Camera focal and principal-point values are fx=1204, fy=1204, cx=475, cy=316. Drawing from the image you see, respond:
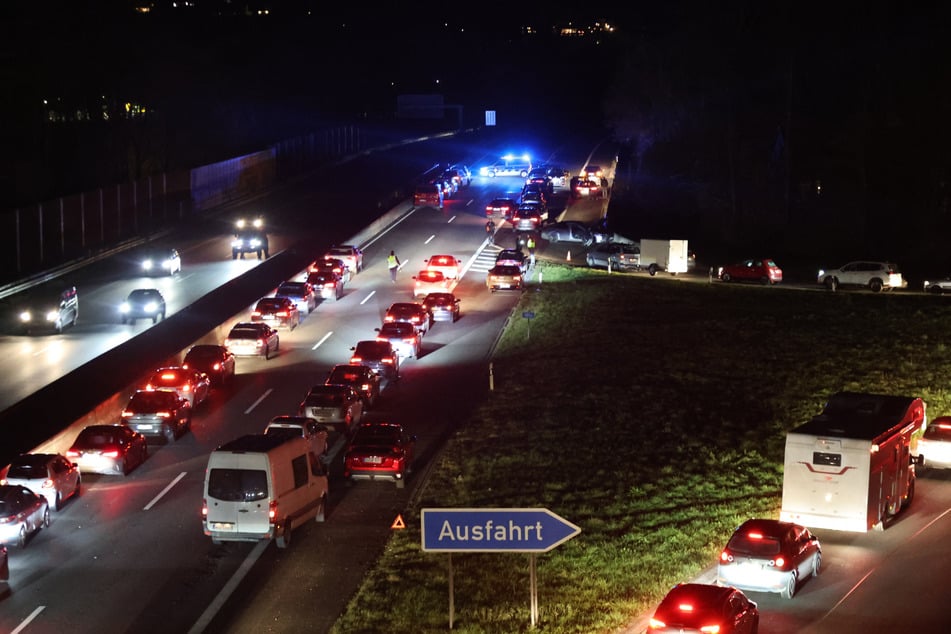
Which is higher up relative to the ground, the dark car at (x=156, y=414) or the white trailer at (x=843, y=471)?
the white trailer at (x=843, y=471)

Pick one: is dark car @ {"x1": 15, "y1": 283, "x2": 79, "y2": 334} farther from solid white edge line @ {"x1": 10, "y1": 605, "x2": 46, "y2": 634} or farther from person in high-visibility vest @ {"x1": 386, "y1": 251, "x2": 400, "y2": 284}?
solid white edge line @ {"x1": 10, "y1": 605, "x2": 46, "y2": 634}

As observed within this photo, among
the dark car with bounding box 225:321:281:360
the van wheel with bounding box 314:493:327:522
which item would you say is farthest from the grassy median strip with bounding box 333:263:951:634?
the dark car with bounding box 225:321:281:360

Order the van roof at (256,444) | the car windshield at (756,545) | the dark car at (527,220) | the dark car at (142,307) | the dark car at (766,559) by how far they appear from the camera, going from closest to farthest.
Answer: the dark car at (766,559)
the car windshield at (756,545)
the van roof at (256,444)
the dark car at (142,307)
the dark car at (527,220)

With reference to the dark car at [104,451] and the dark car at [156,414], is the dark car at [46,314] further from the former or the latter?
the dark car at [104,451]

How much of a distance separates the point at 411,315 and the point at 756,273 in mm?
19139

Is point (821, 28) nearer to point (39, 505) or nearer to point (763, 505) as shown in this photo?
point (763, 505)

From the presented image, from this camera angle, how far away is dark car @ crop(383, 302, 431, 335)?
4806 cm

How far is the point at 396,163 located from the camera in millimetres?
117125

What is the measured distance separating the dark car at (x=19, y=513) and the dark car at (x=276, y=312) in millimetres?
22400

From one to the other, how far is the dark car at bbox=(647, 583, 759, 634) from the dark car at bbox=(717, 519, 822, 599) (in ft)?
8.92

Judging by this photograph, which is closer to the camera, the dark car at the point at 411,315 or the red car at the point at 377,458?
the red car at the point at 377,458

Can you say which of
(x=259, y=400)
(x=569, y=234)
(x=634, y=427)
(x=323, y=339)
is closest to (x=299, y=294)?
(x=323, y=339)

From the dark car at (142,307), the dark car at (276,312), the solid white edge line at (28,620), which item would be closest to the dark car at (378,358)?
the dark car at (276,312)

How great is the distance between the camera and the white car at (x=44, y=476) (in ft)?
92.3
